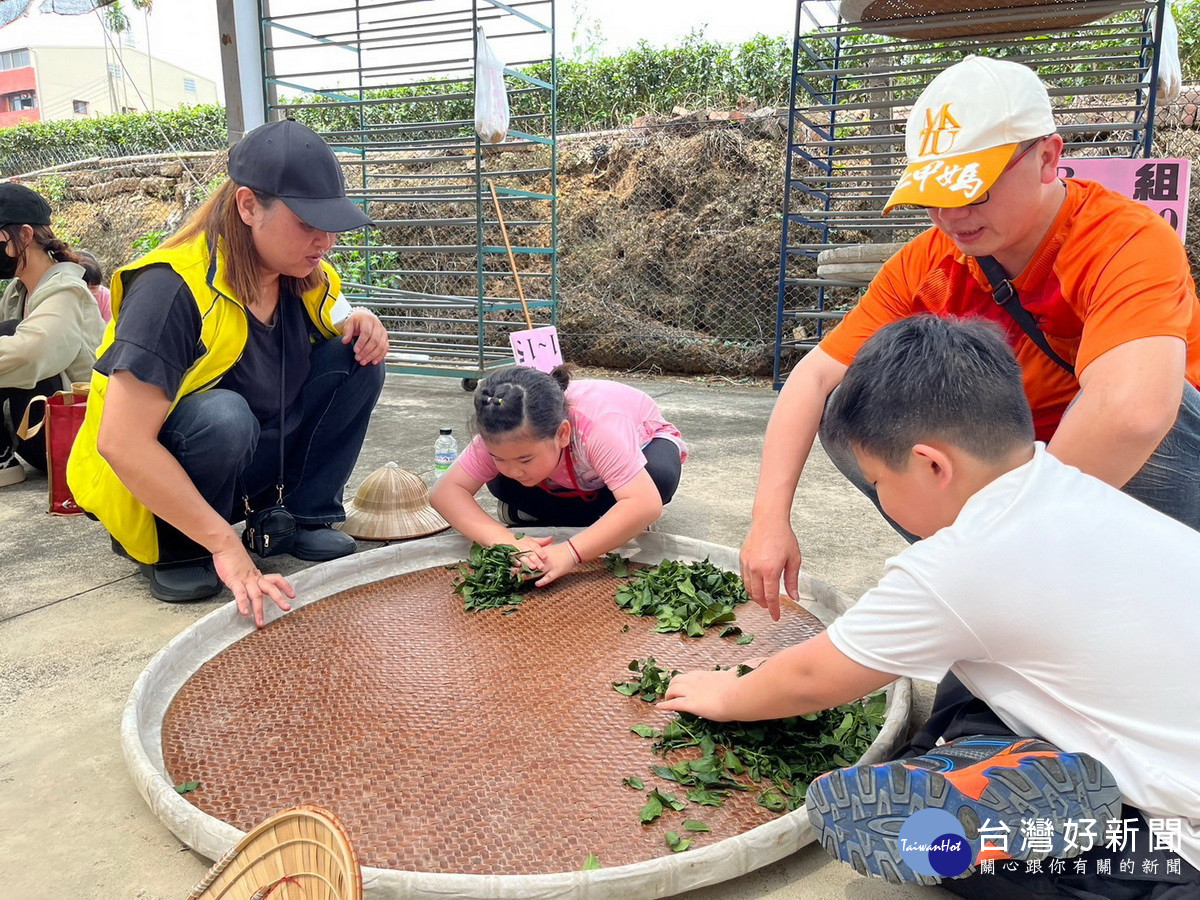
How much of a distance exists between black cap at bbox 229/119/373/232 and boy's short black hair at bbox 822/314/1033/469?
130 cm

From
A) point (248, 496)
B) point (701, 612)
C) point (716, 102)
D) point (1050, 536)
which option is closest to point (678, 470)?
point (701, 612)

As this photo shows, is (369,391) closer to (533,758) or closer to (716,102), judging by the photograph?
(533,758)

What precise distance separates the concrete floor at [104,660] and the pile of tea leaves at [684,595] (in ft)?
1.37

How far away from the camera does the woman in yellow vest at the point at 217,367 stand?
6.71 feet

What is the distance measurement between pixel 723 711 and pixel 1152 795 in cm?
63

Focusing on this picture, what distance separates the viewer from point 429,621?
7.08 ft

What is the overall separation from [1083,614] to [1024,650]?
84 millimetres

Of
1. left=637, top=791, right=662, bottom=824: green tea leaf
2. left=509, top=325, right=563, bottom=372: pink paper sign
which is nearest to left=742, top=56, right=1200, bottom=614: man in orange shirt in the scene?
left=637, top=791, right=662, bottom=824: green tea leaf

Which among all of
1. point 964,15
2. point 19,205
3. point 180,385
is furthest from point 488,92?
point 180,385

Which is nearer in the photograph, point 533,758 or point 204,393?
point 533,758

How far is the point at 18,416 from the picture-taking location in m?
3.43

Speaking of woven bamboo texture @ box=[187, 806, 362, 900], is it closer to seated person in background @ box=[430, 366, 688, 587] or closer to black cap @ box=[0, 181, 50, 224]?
seated person in background @ box=[430, 366, 688, 587]

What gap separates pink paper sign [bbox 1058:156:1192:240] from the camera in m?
3.71

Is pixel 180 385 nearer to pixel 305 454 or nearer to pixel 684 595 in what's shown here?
pixel 305 454
